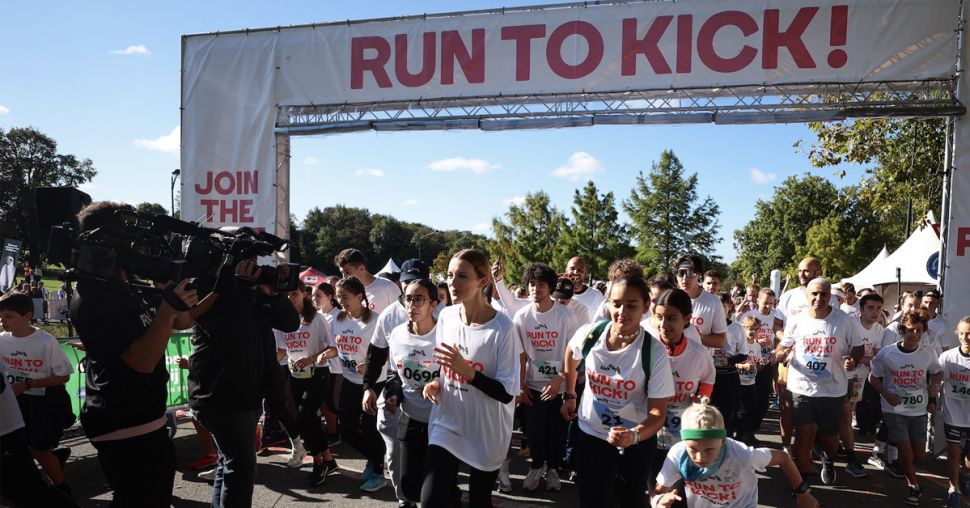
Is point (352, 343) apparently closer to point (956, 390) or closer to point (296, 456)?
point (296, 456)

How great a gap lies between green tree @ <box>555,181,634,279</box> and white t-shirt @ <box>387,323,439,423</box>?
38.9m

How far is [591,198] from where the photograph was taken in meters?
43.8

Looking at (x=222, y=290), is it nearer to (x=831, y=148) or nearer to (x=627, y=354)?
(x=627, y=354)

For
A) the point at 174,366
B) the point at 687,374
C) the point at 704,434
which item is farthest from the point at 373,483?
the point at 174,366

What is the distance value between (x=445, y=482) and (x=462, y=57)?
258 inches

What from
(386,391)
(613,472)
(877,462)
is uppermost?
(386,391)

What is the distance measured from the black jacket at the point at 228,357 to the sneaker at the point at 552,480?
2.92 m

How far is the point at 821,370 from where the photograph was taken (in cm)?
545

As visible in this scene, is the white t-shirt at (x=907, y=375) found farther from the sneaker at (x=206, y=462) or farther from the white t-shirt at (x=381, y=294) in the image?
the sneaker at (x=206, y=462)

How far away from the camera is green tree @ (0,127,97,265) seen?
40.8 m

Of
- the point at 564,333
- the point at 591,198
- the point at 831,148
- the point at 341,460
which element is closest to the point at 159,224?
the point at 564,333

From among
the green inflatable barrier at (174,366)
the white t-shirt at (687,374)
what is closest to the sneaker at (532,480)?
the white t-shirt at (687,374)

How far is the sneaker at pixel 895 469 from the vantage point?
247 inches

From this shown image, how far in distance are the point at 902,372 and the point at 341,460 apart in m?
5.66
